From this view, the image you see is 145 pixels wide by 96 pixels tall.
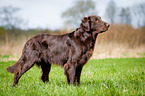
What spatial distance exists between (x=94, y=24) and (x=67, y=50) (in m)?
0.82

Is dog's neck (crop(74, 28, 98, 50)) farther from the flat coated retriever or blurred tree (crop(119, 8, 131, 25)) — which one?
blurred tree (crop(119, 8, 131, 25))

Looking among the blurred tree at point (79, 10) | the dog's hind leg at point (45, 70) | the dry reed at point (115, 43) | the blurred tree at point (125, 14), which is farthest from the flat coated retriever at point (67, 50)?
the blurred tree at point (125, 14)

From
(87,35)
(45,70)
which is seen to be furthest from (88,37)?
(45,70)

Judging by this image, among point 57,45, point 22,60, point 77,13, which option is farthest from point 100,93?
point 77,13

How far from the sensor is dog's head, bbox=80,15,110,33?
3137 millimetres

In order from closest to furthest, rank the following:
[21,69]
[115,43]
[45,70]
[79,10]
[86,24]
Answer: [86,24], [21,69], [45,70], [115,43], [79,10]

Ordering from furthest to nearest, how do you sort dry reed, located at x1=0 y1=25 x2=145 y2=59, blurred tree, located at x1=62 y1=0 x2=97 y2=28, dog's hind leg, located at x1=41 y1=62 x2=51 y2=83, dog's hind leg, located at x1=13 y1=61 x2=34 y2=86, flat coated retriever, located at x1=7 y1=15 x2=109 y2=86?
blurred tree, located at x1=62 y1=0 x2=97 y2=28
dry reed, located at x1=0 y1=25 x2=145 y2=59
dog's hind leg, located at x1=41 y1=62 x2=51 y2=83
dog's hind leg, located at x1=13 y1=61 x2=34 y2=86
flat coated retriever, located at x1=7 y1=15 x2=109 y2=86

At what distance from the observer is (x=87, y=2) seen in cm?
2403

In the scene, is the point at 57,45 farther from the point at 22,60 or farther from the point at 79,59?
the point at 22,60

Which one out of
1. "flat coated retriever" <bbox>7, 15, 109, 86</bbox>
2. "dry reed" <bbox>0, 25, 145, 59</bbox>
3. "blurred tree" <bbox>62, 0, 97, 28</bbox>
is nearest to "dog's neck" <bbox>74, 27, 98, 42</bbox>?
"flat coated retriever" <bbox>7, 15, 109, 86</bbox>

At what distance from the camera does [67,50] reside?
322 cm

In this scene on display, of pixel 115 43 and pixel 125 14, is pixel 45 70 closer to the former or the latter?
pixel 115 43

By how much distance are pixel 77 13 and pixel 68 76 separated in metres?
22.2

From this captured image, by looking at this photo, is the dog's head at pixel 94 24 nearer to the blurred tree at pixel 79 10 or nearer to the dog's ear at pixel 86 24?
the dog's ear at pixel 86 24
